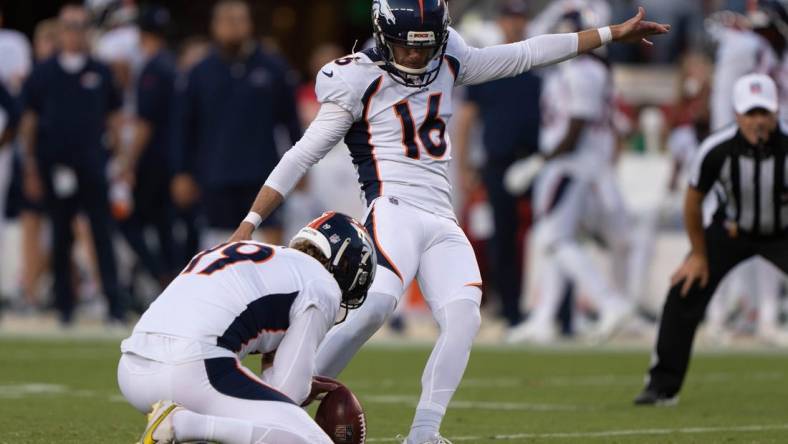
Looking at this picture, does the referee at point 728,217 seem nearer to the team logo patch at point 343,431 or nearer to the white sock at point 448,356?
the white sock at point 448,356

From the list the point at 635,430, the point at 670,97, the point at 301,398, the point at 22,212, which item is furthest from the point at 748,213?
the point at 670,97

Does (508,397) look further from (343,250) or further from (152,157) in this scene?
(152,157)

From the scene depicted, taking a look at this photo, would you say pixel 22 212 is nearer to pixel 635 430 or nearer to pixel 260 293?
pixel 635 430

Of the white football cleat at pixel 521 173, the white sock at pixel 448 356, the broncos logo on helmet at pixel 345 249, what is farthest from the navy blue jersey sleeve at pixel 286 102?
the broncos logo on helmet at pixel 345 249

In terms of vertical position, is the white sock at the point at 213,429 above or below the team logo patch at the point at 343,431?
above

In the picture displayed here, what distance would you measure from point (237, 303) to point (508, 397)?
3737 mm

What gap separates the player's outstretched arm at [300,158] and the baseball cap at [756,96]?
2.69m

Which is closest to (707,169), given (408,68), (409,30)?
(408,68)

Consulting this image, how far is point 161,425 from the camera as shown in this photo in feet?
17.3

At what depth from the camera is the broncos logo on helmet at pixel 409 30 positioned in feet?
21.4

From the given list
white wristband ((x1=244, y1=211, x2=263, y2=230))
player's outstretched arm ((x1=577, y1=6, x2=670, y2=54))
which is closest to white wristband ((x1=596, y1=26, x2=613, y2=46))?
player's outstretched arm ((x1=577, y1=6, x2=670, y2=54))

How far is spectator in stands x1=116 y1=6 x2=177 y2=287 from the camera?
14805mm

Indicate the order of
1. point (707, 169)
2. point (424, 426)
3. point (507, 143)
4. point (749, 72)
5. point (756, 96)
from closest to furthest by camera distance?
point (424, 426)
point (707, 169)
point (756, 96)
point (749, 72)
point (507, 143)

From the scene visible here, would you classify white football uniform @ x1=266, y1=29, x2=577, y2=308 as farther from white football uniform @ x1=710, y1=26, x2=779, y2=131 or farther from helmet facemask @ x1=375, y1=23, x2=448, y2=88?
white football uniform @ x1=710, y1=26, x2=779, y2=131
